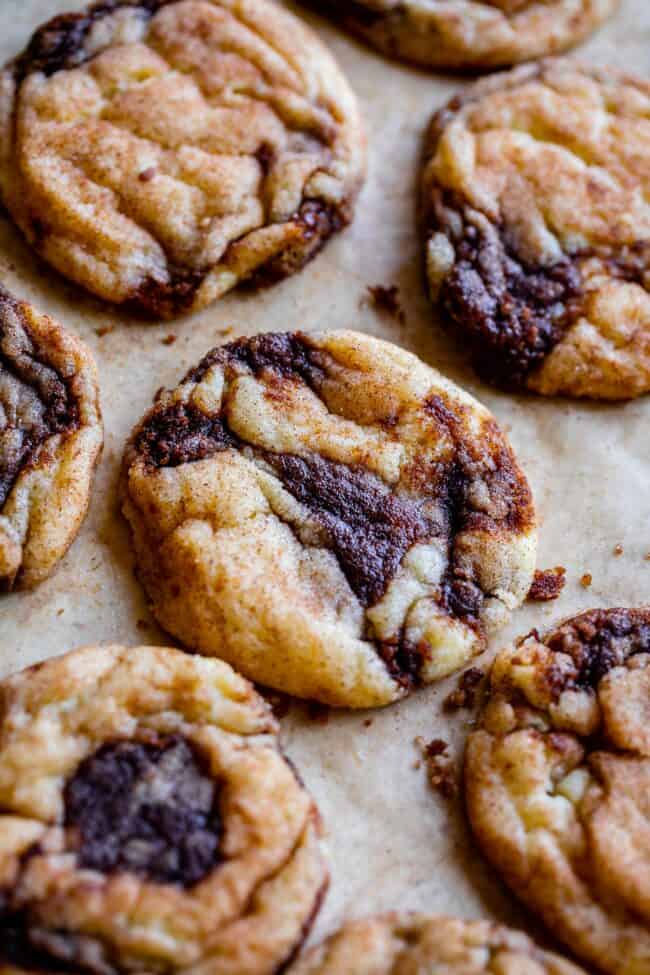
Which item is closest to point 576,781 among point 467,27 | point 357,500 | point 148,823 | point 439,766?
point 439,766

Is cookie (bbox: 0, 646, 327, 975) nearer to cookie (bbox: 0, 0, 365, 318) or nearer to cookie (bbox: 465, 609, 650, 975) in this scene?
cookie (bbox: 465, 609, 650, 975)

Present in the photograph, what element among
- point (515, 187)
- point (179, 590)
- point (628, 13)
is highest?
point (628, 13)

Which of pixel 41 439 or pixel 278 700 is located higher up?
pixel 41 439

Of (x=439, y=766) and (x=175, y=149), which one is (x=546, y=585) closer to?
(x=439, y=766)

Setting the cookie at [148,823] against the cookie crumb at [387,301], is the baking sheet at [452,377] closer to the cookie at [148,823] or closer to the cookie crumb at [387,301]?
the cookie crumb at [387,301]

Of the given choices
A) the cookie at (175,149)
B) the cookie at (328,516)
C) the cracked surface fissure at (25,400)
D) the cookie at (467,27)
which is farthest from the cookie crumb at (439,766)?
the cookie at (467,27)

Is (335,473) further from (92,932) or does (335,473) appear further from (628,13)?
(628,13)

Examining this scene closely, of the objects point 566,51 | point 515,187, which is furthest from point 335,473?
point 566,51
